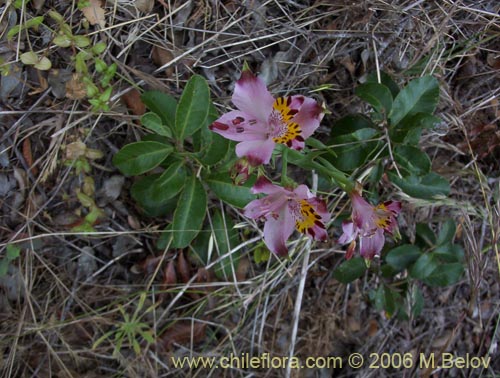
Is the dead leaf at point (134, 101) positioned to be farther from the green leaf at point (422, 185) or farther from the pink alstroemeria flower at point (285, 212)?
the green leaf at point (422, 185)

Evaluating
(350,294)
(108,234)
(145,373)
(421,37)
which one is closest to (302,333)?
(350,294)

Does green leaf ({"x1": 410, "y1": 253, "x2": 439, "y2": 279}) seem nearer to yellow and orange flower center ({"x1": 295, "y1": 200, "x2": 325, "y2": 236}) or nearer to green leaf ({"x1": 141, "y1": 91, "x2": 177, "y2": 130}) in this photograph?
yellow and orange flower center ({"x1": 295, "y1": 200, "x2": 325, "y2": 236})

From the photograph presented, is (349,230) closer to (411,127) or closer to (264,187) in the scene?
(264,187)

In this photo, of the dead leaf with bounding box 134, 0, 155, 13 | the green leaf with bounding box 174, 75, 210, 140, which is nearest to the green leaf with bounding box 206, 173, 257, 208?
the green leaf with bounding box 174, 75, 210, 140

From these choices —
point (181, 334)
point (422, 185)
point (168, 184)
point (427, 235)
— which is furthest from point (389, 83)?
point (181, 334)

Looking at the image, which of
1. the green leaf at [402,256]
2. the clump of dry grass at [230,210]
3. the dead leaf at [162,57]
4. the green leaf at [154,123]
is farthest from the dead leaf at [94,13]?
the green leaf at [402,256]
